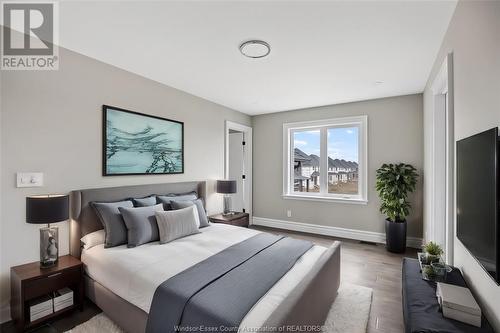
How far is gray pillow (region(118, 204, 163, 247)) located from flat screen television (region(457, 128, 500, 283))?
2.61 m

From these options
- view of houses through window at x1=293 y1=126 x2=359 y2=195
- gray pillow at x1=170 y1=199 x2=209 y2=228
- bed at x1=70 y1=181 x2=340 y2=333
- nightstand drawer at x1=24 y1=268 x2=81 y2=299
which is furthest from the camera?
view of houses through window at x1=293 y1=126 x2=359 y2=195

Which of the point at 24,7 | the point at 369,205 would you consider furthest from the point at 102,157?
the point at 369,205

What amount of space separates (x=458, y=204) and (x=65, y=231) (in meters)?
3.52

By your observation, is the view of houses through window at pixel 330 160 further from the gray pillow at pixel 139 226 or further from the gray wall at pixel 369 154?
the gray pillow at pixel 139 226

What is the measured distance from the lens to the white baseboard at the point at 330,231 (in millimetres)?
3982

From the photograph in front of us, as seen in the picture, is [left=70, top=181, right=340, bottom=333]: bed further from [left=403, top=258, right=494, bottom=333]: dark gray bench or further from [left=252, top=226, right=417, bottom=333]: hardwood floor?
[left=403, top=258, right=494, bottom=333]: dark gray bench

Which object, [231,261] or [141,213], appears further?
[141,213]

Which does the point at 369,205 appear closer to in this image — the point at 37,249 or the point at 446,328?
the point at 446,328

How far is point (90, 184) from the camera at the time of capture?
2680 millimetres

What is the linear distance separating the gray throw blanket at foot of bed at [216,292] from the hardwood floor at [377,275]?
3.22 ft

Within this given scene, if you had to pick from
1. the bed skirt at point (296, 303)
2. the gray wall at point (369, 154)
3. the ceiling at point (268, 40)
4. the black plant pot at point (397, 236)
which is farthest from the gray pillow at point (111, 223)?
the black plant pot at point (397, 236)

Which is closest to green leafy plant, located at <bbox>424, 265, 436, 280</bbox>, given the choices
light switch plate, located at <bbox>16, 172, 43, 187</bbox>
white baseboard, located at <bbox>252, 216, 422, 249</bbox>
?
white baseboard, located at <bbox>252, 216, 422, 249</bbox>

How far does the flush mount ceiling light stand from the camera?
7.64ft

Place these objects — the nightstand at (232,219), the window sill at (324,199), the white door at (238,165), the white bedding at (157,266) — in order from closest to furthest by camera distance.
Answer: the white bedding at (157,266) < the nightstand at (232,219) < the window sill at (324,199) < the white door at (238,165)
